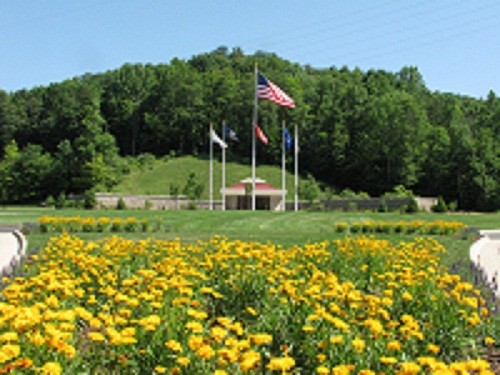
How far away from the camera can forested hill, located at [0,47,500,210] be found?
206 ft

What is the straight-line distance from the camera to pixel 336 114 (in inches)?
3029

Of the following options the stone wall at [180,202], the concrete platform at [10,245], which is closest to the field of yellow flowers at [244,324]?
the concrete platform at [10,245]

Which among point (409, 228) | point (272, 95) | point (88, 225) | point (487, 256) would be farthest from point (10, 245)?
point (272, 95)

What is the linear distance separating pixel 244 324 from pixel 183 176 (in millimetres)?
63744

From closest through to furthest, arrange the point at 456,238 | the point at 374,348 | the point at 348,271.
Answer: the point at 374,348, the point at 348,271, the point at 456,238

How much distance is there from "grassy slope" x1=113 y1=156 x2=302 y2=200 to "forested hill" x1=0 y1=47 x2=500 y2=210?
2.49 meters

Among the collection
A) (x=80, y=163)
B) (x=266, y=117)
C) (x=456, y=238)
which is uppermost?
(x=266, y=117)

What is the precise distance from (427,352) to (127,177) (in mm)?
66791

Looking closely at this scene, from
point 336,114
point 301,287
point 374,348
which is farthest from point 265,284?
point 336,114

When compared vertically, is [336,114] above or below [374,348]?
above

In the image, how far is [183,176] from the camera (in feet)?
228

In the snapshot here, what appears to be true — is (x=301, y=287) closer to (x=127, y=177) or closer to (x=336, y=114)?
(x=127, y=177)

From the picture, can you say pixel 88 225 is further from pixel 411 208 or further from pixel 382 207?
pixel 382 207

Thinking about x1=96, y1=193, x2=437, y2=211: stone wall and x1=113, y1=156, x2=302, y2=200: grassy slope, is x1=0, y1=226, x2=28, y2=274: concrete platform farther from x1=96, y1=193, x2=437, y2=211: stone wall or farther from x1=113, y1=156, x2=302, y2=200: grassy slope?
x1=113, y1=156, x2=302, y2=200: grassy slope
